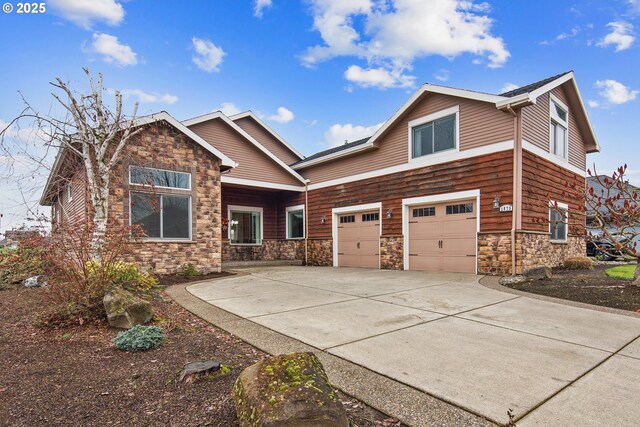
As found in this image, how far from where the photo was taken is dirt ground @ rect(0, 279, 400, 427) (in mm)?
2354

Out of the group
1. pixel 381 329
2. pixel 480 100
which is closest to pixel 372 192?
pixel 480 100

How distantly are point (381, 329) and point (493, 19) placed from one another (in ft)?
37.7

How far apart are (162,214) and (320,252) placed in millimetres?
6998

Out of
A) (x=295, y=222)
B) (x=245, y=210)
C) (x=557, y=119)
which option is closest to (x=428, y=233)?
(x=557, y=119)

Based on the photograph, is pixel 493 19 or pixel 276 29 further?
pixel 276 29

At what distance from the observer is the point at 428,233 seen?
11.2 m

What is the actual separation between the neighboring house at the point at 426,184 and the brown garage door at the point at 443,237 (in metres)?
0.03

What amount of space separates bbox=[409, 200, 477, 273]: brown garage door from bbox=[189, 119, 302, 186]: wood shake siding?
6.14 m

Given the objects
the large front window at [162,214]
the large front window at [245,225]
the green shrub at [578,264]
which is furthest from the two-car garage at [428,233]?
the large front window at [162,214]

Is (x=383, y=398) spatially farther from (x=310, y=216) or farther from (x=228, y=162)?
(x=310, y=216)

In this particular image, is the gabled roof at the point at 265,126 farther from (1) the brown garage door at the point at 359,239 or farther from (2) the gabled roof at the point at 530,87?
(2) the gabled roof at the point at 530,87

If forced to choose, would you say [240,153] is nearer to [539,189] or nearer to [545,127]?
[539,189]

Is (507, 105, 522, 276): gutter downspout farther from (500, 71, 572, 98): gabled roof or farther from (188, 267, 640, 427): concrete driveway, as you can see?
(188, 267, 640, 427): concrete driveway

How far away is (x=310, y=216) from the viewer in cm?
1560
